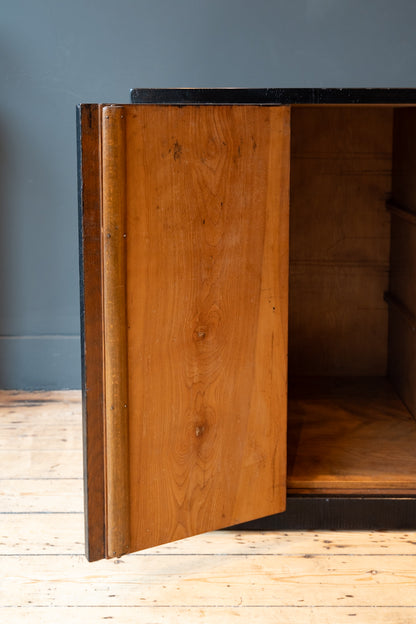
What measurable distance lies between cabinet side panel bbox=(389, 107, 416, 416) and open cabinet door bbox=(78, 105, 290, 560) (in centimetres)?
91

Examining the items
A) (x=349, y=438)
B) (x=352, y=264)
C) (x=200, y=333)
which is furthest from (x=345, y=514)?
(x=352, y=264)

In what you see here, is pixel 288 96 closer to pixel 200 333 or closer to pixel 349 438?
pixel 200 333

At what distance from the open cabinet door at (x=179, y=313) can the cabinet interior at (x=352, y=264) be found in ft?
2.64

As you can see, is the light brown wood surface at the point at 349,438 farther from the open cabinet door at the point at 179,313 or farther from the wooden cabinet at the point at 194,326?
the open cabinet door at the point at 179,313

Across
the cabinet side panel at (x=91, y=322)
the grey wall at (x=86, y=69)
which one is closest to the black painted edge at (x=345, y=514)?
the cabinet side panel at (x=91, y=322)

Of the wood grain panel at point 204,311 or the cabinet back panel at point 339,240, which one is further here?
the cabinet back panel at point 339,240

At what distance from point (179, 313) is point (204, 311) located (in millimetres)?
60

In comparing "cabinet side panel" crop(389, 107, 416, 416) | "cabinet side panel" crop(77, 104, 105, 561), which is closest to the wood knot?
"cabinet side panel" crop(77, 104, 105, 561)

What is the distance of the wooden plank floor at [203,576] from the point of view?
5.89 feet

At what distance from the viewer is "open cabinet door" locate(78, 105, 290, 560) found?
1.76m

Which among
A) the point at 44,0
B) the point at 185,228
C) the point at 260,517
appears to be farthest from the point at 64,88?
the point at 260,517

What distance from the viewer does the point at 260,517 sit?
2.04 metres

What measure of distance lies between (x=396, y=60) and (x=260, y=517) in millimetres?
1989

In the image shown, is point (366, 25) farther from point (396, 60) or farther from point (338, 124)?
point (338, 124)
